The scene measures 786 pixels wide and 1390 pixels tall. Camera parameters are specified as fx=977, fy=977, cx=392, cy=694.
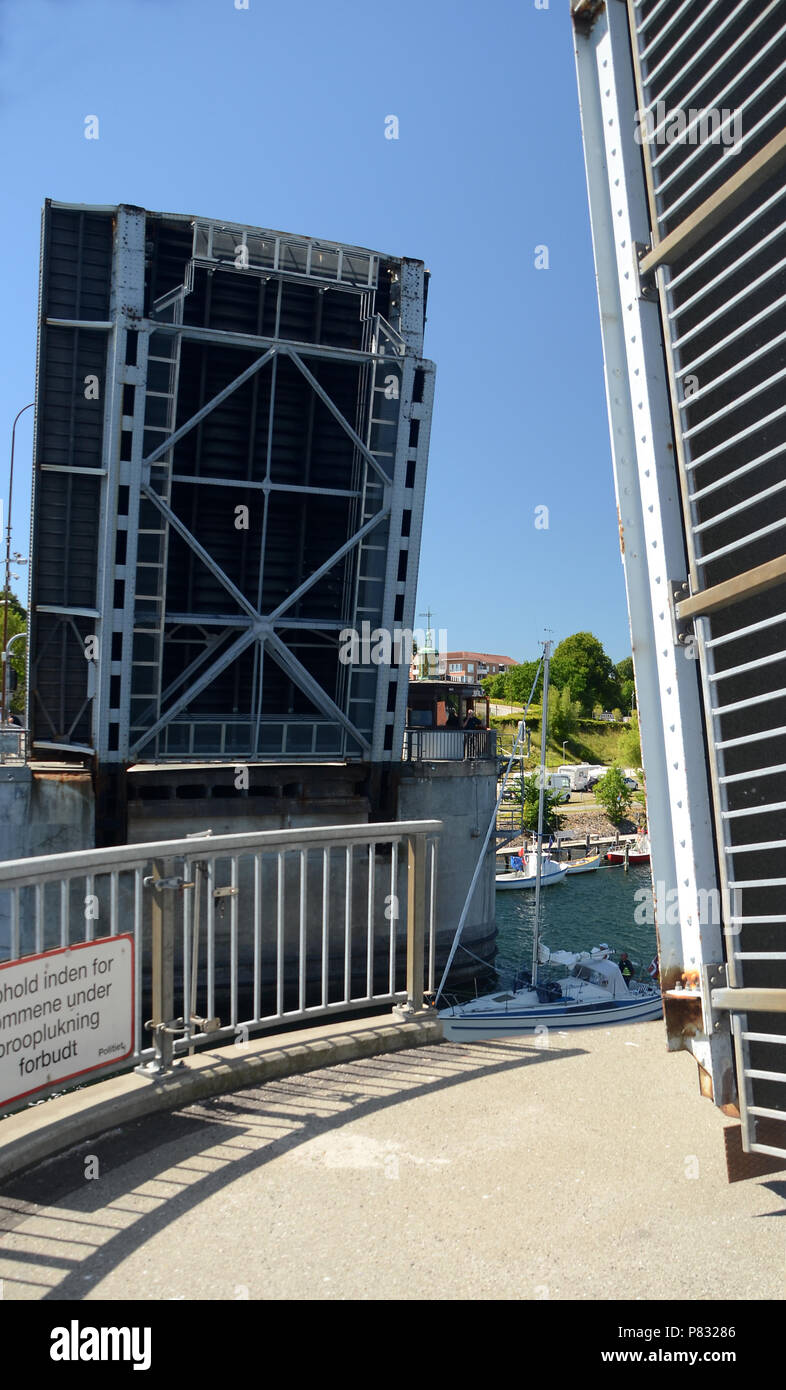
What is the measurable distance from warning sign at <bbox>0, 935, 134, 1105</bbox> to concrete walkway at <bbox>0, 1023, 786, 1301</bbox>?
0.31 metres

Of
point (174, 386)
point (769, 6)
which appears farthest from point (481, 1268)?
point (174, 386)

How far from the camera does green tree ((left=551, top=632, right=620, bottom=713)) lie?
107m

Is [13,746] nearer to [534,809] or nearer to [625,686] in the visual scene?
[534,809]

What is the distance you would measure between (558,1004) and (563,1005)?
0.43 ft

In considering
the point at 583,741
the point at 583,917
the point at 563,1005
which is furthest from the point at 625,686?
the point at 563,1005

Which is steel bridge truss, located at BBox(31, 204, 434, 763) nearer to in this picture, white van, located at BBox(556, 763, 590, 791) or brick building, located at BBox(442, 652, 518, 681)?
white van, located at BBox(556, 763, 590, 791)

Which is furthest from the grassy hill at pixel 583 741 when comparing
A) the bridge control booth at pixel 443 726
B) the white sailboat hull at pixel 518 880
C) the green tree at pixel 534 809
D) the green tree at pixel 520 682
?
the bridge control booth at pixel 443 726

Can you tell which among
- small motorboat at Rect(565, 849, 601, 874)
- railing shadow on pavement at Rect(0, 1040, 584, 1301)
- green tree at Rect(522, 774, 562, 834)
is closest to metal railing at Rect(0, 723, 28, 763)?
railing shadow on pavement at Rect(0, 1040, 584, 1301)

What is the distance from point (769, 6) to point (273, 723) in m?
18.2

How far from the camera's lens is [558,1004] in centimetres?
2298

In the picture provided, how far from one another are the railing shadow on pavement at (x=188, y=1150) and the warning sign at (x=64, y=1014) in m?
0.31

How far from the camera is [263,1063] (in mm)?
4410
